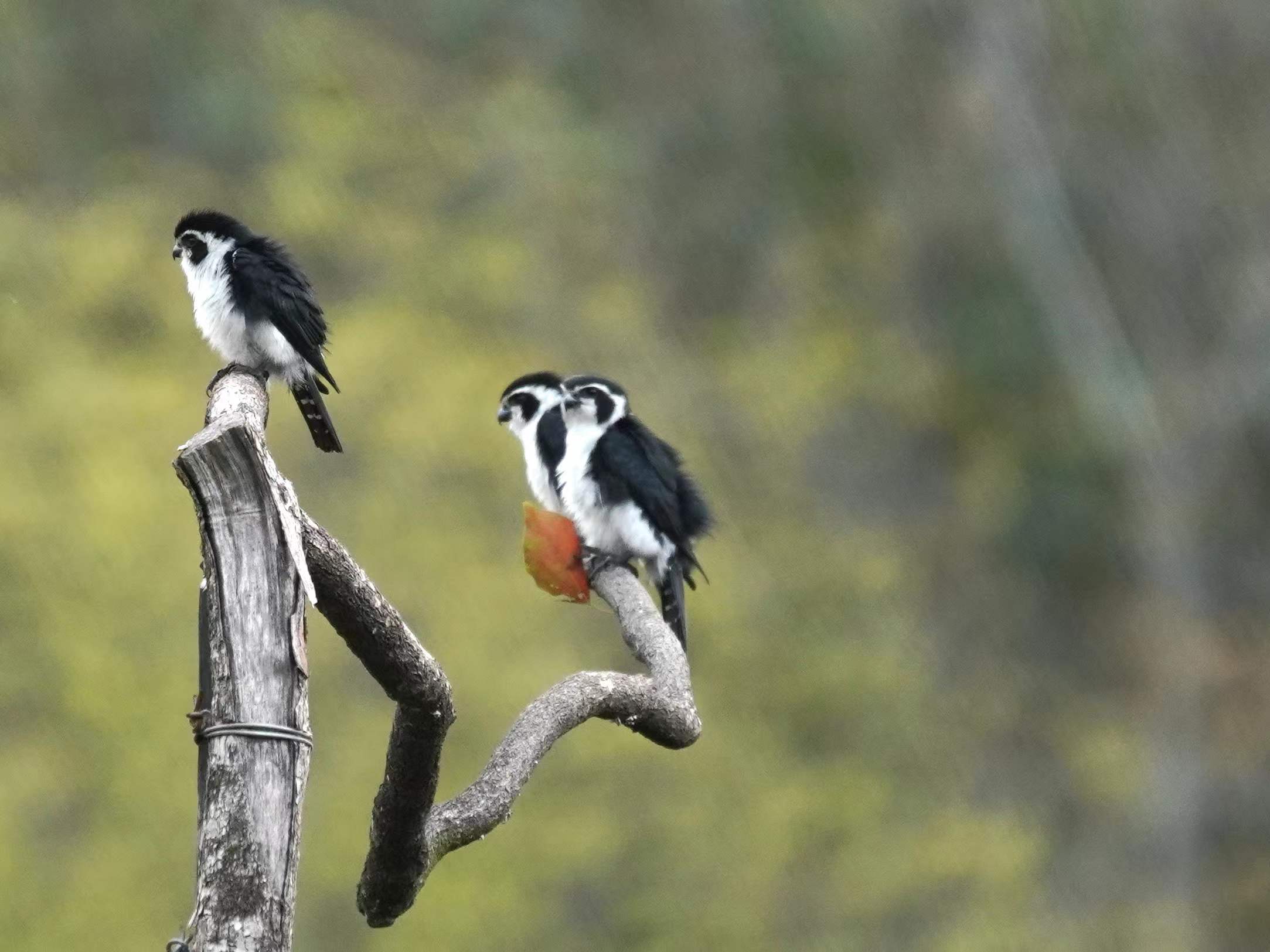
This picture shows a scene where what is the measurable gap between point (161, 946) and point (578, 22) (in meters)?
14.2

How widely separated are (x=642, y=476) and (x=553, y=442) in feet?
1.82

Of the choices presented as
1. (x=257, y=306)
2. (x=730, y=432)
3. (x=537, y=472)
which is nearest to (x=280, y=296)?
(x=257, y=306)

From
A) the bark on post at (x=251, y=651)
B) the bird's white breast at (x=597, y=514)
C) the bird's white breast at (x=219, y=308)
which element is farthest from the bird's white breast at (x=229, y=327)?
the bark on post at (x=251, y=651)

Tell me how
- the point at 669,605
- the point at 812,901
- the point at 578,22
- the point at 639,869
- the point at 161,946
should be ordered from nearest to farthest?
the point at 669,605 < the point at 161,946 < the point at 639,869 < the point at 812,901 < the point at 578,22

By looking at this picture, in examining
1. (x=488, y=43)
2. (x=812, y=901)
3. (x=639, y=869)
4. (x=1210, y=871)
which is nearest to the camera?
(x=639, y=869)

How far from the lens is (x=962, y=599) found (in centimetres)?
2289

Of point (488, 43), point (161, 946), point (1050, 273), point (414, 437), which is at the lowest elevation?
point (161, 946)

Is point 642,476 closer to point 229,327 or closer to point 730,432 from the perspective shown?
point 229,327

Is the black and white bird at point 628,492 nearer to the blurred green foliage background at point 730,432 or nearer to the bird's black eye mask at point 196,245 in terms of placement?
the bird's black eye mask at point 196,245

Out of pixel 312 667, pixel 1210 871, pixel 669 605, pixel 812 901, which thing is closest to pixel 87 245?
pixel 312 667

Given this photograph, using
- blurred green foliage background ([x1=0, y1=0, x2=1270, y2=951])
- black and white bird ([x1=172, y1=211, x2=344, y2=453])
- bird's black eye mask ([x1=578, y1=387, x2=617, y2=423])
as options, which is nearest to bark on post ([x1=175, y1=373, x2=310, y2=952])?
black and white bird ([x1=172, y1=211, x2=344, y2=453])

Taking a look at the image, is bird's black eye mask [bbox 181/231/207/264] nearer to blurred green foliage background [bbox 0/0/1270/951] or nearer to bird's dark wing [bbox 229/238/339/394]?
bird's dark wing [bbox 229/238/339/394]

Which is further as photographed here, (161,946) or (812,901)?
(812,901)

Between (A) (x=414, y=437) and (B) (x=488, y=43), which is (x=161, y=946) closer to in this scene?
(A) (x=414, y=437)
